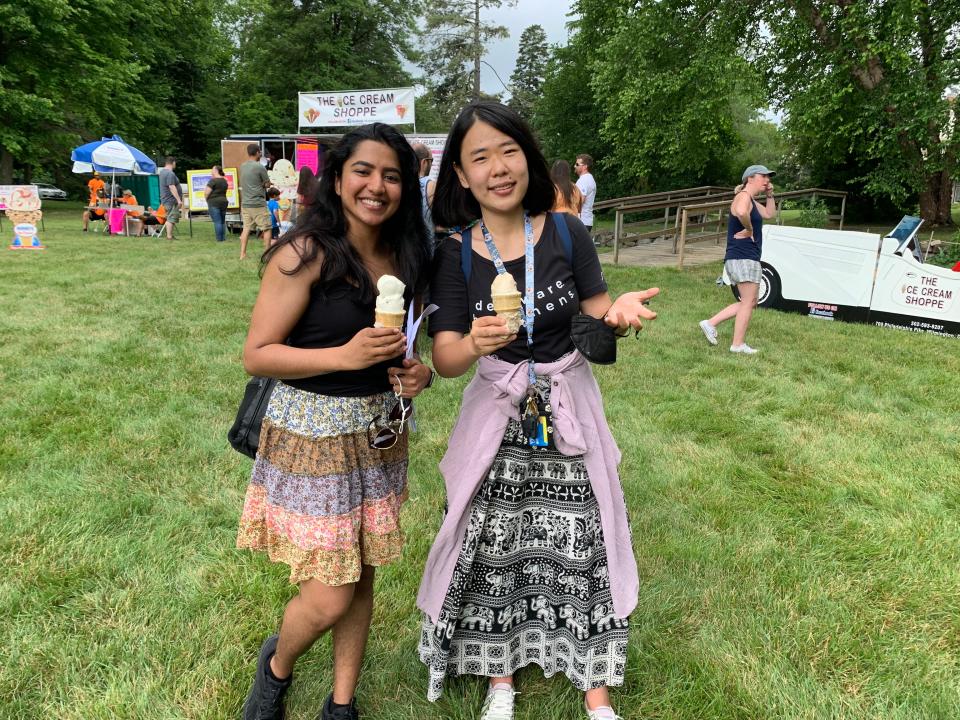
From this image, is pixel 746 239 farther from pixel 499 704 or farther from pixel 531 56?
pixel 531 56

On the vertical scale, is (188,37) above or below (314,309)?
above

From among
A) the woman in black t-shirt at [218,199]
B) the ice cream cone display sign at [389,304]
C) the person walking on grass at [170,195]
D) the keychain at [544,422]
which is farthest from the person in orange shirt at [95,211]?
the keychain at [544,422]

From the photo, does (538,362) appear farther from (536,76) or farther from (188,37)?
(536,76)

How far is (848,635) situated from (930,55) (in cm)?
1546

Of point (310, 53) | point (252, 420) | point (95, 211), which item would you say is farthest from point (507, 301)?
point (310, 53)

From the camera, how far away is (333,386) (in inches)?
70.8

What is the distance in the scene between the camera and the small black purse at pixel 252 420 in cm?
194

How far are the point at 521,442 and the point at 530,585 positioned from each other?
0.55 m

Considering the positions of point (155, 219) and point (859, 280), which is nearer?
point (859, 280)

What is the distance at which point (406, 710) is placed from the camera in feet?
7.19

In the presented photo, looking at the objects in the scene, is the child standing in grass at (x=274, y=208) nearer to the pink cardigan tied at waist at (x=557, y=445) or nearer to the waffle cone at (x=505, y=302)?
the pink cardigan tied at waist at (x=557, y=445)

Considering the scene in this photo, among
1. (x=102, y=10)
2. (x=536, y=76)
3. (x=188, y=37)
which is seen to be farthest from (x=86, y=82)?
(x=536, y=76)

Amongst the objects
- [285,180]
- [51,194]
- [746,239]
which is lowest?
[746,239]

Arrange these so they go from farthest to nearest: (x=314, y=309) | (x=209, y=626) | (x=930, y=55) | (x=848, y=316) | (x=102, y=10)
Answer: (x=102, y=10)
(x=930, y=55)
(x=848, y=316)
(x=209, y=626)
(x=314, y=309)
